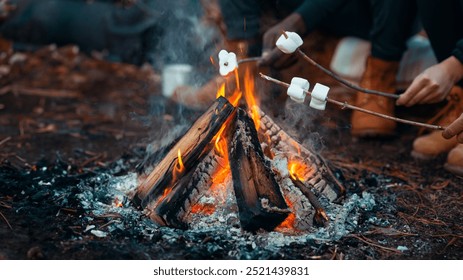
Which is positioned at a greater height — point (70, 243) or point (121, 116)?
point (121, 116)

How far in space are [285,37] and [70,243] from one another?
1189 millimetres

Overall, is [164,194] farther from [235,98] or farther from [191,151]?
[235,98]

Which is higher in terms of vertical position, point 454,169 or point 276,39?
point 276,39

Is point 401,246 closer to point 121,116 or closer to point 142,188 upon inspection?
point 142,188

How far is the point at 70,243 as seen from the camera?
2117 millimetres

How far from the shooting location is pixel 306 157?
8.06 feet

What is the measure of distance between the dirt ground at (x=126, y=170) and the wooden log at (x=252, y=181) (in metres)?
Answer: 0.14

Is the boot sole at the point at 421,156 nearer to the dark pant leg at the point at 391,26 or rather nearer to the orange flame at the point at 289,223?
the dark pant leg at the point at 391,26

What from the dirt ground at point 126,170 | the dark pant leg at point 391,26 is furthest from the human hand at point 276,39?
the dark pant leg at point 391,26

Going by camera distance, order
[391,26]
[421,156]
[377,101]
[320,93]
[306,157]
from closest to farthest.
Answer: [320,93], [306,157], [421,156], [391,26], [377,101]

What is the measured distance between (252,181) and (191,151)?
0.29m

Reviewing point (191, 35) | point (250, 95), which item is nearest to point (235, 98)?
point (250, 95)

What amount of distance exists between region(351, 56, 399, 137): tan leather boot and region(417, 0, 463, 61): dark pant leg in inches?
14.9

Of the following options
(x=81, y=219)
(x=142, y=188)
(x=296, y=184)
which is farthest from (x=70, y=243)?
(x=296, y=184)
